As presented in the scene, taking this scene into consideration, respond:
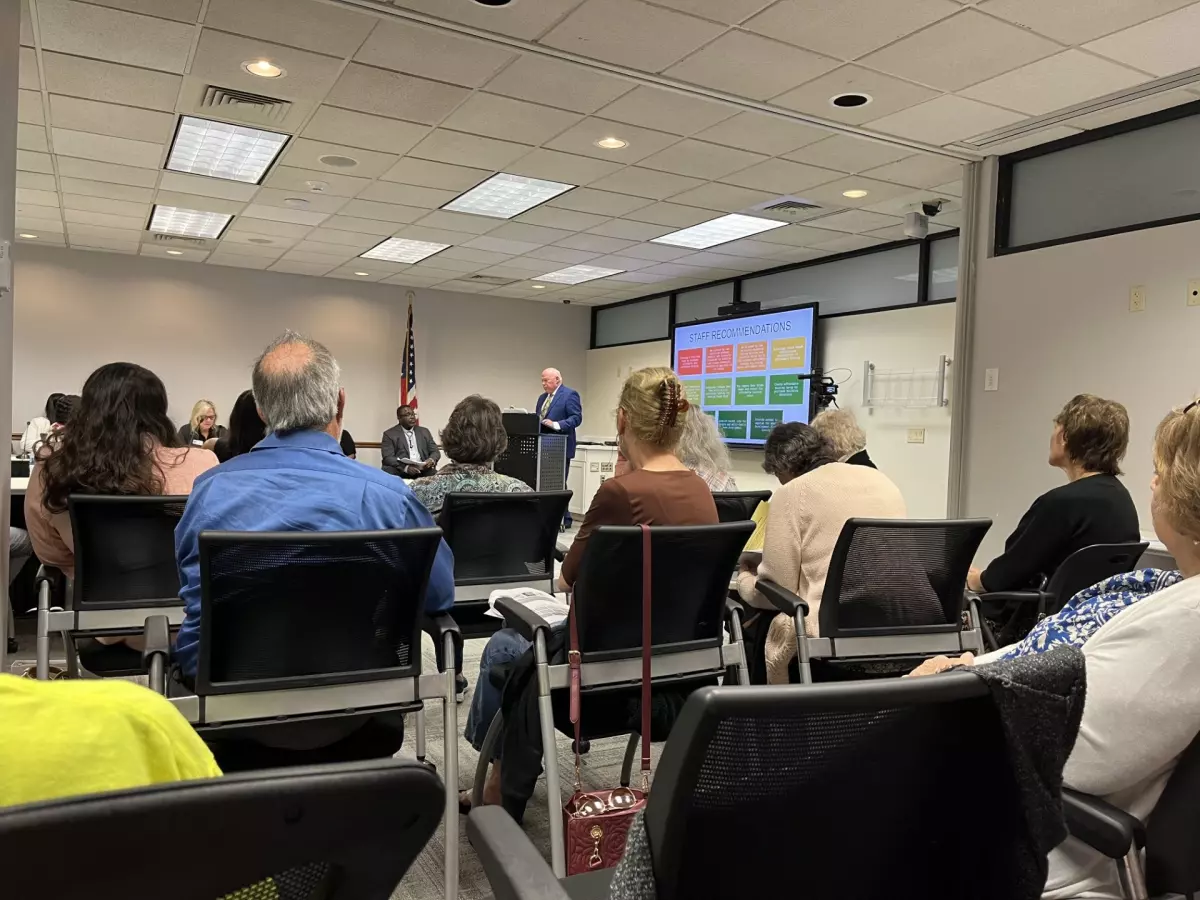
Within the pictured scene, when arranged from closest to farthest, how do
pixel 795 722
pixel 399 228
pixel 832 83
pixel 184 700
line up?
pixel 795 722
pixel 184 700
pixel 832 83
pixel 399 228

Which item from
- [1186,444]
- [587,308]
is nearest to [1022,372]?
[1186,444]

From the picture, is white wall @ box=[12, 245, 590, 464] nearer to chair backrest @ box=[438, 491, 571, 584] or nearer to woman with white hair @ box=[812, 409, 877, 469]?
woman with white hair @ box=[812, 409, 877, 469]

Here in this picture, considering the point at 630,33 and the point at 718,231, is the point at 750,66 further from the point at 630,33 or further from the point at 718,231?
the point at 718,231

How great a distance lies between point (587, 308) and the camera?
11328mm

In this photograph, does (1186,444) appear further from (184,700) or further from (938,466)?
(938,466)

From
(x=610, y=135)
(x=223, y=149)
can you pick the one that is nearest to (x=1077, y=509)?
(x=610, y=135)

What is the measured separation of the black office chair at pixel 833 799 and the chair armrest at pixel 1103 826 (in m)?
0.29

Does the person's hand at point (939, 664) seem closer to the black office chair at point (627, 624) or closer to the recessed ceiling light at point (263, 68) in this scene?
the black office chair at point (627, 624)

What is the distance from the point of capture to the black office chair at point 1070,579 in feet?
8.21

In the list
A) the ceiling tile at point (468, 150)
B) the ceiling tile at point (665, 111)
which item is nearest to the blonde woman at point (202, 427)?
the ceiling tile at point (468, 150)

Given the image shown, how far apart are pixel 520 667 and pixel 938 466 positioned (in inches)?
211

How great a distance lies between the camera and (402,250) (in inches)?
313

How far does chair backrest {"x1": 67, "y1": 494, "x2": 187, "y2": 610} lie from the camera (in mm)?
2117

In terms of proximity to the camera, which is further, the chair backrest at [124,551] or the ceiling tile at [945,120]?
the ceiling tile at [945,120]
